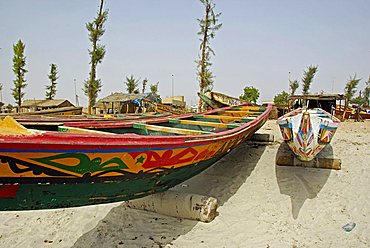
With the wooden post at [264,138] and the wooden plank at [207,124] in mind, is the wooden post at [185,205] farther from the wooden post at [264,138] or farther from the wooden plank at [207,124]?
the wooden post at [264,138]

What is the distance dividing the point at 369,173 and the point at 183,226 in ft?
13.3

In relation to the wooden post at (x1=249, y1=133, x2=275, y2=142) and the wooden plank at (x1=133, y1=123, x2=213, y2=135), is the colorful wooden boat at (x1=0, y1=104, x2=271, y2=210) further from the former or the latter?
the wooden post at (x1=249, y1=133, x2=275, y2=142)

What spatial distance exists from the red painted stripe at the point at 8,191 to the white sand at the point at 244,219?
1835 mm

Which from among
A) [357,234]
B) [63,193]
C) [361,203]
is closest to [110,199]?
[63,193]

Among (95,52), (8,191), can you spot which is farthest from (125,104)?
(8,191)

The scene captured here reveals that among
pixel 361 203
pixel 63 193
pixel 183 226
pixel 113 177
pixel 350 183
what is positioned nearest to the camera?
pixel 63 193

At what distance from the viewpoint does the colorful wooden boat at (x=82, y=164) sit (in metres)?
2.17

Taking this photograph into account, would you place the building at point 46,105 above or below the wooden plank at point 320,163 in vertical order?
above

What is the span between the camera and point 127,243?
3730 millimetres

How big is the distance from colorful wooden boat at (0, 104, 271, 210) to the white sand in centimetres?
103

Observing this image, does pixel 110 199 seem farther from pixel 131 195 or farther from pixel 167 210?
pixel 167 210

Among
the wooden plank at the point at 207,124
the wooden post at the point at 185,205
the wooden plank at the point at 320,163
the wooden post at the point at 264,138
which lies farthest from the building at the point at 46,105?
the wooden plank at the point at 320,163

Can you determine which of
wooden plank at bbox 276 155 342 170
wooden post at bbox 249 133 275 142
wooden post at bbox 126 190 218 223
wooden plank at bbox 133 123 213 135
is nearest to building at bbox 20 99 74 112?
wooden post at bbox 249 133 275 142

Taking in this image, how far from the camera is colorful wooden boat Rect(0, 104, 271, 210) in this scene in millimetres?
2172
